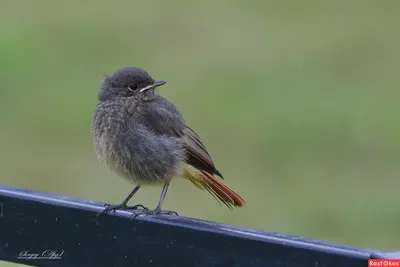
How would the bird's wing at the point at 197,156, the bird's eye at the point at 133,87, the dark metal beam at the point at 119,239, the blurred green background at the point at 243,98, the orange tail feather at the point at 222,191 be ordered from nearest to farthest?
the dark metal beam at the point at 119,239, the orange tail feather at the point at 222,191, the bird's wing at the point at 197,156, the bird's eye at the point at 133,87, the blurred green background at the point at 243,98

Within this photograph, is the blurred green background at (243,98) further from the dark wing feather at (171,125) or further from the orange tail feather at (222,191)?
the orange tail feather at (222,191)

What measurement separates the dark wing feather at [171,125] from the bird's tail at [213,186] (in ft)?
0.13

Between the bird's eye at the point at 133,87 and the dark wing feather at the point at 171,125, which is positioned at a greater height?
the bird's eye at the point at 133,87

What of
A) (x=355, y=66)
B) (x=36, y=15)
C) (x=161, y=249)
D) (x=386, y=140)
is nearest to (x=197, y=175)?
(x=161, y=249)

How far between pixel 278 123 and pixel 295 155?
949 millimetres

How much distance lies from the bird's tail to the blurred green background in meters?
3.40

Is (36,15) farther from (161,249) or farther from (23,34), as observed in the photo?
(161,249)

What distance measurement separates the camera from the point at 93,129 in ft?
24.9

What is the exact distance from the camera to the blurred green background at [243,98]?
11.5 m

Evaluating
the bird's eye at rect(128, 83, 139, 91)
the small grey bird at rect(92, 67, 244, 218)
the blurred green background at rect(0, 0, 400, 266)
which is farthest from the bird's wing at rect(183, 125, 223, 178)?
the blurred green background at rect(0, 0, 400, 266)

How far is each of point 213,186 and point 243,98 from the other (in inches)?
289

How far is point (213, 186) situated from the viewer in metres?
7.25

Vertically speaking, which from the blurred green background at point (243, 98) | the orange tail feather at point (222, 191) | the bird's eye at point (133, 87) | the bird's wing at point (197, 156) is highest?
the bird's eye at point (133, 87)

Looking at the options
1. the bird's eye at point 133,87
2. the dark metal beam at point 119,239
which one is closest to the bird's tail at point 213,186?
the bird's eye at point 133,87
